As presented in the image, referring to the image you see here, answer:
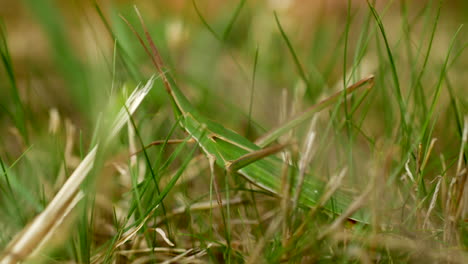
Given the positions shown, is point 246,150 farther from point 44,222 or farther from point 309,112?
point 44,222

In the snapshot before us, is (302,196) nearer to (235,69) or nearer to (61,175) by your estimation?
(61,175)

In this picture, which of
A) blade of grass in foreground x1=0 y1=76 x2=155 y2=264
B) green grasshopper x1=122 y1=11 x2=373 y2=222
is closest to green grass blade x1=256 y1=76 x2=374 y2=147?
green grasshopper x1=122 y1=11 x2=373 y2=222

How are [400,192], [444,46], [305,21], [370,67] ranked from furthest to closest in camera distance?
1. [305,21]
2. [444,46]
3. [370,67]
4. [400,192]

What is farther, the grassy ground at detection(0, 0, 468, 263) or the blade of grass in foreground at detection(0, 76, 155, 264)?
the grassy ground at detection(0, 0, 468, 263)

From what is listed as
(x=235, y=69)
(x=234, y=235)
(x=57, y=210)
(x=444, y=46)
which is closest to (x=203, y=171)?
(x=234, y=235)

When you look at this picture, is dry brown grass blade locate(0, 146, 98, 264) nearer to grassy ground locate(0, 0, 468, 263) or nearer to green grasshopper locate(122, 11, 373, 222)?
grassy ground locate(0, 0, 468, 263)

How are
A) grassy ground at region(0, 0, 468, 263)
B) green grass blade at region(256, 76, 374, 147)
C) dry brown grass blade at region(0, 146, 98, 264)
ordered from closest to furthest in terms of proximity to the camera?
dry brown grass blade at region(0, 146, 98, 264) → grassy ground at region(0, 0, 468, 263) → green grass blade at region(256, 76, 374, 147)

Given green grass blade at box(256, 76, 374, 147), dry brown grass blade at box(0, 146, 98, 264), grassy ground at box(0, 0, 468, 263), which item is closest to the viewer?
dry brown grass blade at box(0, 146, 98, 264)

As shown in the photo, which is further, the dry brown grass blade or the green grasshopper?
the green grasshopper

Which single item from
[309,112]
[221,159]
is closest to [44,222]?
[221,159]
